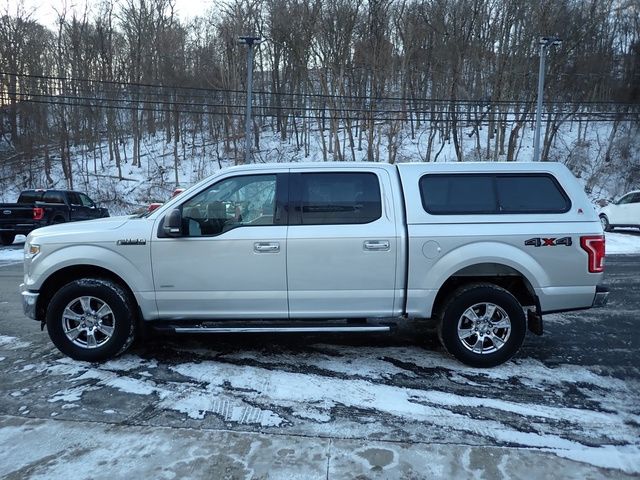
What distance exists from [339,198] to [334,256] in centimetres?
58

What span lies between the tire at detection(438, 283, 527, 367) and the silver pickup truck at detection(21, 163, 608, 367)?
0.04 ft

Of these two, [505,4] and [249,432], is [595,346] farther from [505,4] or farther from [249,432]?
[505,4]

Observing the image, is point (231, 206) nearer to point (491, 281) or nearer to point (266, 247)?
point (266, 247)

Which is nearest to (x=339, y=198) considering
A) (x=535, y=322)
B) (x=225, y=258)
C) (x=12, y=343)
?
(x=225, y=258)

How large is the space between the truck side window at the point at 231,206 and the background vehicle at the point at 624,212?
1823 cm

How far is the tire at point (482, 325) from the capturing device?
4508 mm

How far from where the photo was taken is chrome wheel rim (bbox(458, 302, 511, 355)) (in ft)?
Answer: 15.0

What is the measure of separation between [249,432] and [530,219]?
317 cm

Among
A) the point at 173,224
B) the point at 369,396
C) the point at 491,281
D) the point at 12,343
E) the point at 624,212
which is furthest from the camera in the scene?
the point at 624,212

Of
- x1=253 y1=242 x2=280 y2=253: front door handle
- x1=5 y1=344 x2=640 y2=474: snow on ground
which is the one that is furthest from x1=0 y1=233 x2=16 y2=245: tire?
x1=253 y1=242 x2=280 y2=253: front door handle

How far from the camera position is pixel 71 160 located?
117ft

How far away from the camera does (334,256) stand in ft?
14.7

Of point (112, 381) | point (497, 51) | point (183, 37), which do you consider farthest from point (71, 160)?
point (112, 381)

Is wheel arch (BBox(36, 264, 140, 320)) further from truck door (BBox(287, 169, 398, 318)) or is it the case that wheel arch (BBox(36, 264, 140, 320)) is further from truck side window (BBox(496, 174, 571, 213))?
truck side window (BBox(496, 174, 571, 213))
